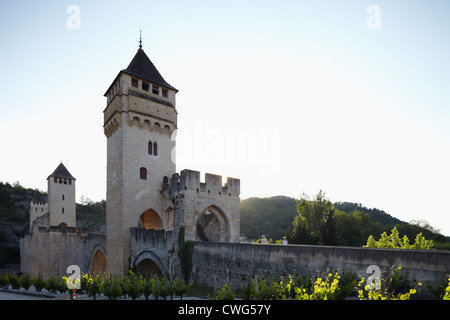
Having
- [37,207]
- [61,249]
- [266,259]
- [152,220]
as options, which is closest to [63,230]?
[61,249]

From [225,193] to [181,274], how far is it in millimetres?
6337

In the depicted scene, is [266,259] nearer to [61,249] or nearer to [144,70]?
[144,70]

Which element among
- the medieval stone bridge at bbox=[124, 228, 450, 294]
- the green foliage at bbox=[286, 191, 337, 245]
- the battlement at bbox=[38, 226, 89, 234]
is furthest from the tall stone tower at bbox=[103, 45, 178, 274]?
the green foliage at bbox=[286, 191, 337, 245]

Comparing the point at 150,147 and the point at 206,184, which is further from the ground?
the point at 150,147

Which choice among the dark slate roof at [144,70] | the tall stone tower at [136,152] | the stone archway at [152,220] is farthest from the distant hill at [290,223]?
the dark slate roof at [144,70]

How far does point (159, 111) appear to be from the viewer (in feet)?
74.9

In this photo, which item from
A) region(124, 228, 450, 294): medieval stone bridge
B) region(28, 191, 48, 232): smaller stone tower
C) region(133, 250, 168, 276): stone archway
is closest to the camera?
region(124, 228, 450, 294): medieval stone bridge

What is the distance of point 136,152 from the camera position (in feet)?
70.3

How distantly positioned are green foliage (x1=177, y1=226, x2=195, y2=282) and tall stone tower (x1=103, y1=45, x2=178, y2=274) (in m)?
5.74

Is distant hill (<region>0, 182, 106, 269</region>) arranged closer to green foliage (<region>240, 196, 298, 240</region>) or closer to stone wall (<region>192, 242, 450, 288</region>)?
green foliage (<region>240, 196, 298, 240</region>)

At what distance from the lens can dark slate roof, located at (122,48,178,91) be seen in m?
22.6

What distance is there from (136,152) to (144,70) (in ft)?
23.9
